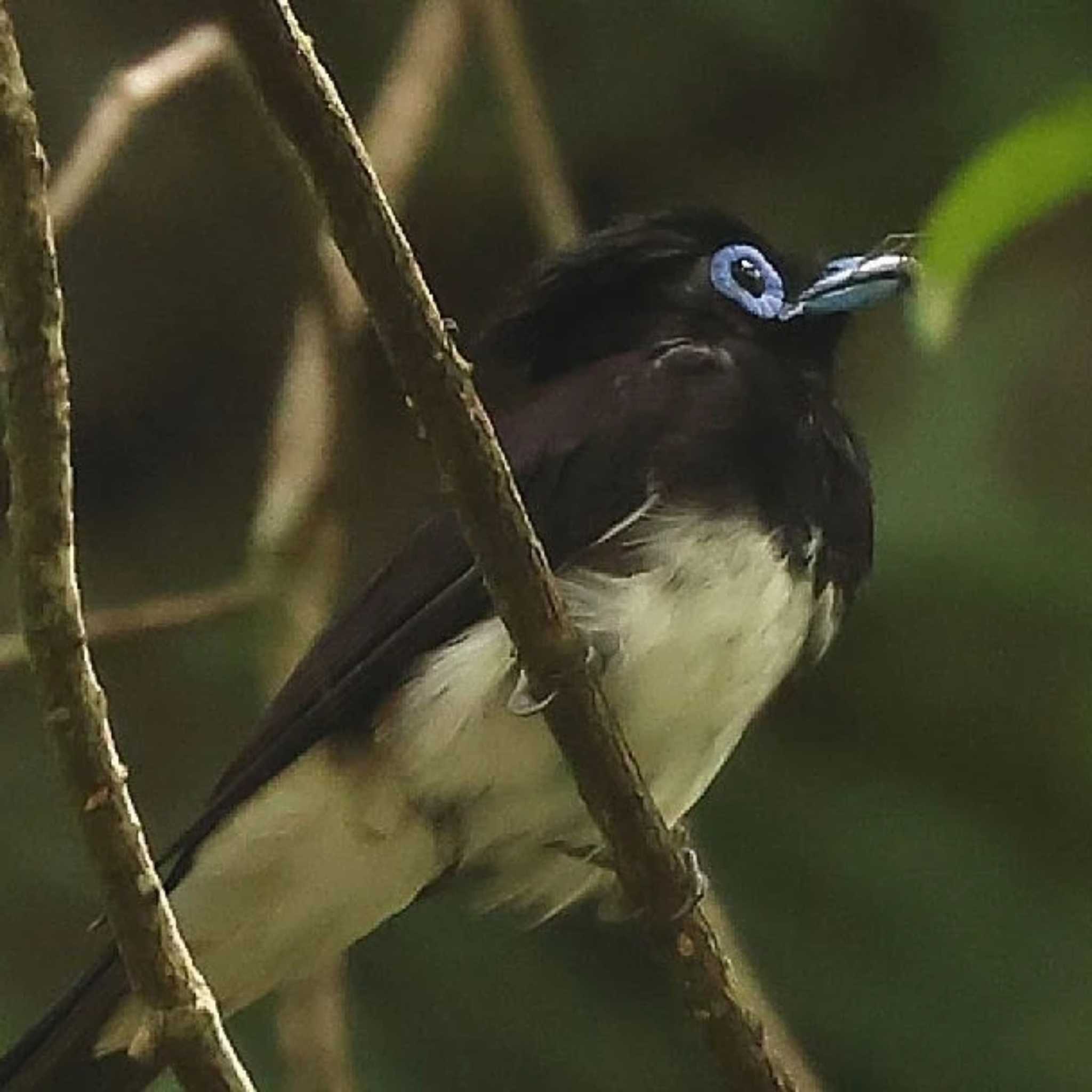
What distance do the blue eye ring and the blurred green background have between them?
2.37ft

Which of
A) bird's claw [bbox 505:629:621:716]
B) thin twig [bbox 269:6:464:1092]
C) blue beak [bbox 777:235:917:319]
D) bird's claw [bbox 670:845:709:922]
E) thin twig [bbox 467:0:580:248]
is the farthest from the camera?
thin twig [bbox 467:0:580:248]

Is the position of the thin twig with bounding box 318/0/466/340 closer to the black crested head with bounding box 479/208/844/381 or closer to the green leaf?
the black crested head with bounding box 479/208/844/381

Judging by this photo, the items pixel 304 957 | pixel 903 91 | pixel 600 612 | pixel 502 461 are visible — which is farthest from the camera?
pixel 903 91

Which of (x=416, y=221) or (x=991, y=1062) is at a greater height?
(x=416, y=221)

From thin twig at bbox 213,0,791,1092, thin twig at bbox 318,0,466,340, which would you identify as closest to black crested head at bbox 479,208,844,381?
thin twig at bbox 318,0,466,340

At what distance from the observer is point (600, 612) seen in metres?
1.89

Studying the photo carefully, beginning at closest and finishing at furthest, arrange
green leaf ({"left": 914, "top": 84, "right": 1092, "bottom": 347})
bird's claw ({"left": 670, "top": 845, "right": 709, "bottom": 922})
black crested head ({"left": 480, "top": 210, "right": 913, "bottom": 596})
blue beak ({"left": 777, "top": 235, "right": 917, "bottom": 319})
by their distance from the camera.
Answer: green leaf ({"left": 914, "top": 84, "right": 1092, "bottom": 347}), bird's claw ({"left": 670, "top": 845, "right": 709, "bottom": 922}), black crested head ({"left": 480, "top": 210, "right": 913, "bottom": 596}), blue beak ({"left": 777, "top": 235, "right": 917, "bottom": 319})

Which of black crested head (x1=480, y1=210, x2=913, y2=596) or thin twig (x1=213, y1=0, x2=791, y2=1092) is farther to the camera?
black crested head (x1=480, y1=210, x2=913, y2=596)

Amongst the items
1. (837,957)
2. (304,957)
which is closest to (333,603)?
(304,957)

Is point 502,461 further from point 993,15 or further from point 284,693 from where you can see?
point 993,15

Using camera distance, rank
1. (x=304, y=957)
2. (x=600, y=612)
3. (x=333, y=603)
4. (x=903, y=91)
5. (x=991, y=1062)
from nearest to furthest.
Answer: (x=600, y=612), (x=304, y=957), (x=333, y=603), (x=991, y=1062), (x=903, y=91)

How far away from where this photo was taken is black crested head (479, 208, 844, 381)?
6.97 feet

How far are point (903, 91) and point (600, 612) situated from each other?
4.73 ft

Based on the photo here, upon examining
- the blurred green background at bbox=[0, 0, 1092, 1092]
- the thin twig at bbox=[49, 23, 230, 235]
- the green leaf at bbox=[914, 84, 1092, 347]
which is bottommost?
the blurred green background at bbox=[0, 0, 1092, 1092]
